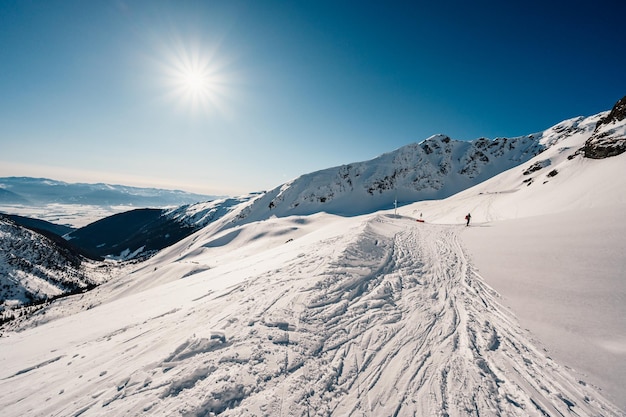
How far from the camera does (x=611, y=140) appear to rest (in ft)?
112

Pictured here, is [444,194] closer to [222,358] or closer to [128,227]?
Answer: [222,358]

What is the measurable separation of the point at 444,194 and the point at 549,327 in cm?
8828

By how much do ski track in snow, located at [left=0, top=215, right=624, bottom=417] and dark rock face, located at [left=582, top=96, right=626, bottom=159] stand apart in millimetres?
46147

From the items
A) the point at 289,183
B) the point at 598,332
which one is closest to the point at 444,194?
the point at 289,183

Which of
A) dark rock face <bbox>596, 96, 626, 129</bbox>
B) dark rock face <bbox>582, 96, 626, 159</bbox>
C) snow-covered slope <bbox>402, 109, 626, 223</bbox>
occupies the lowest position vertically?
snow-covered slope <bbox>402, 109, 626, 223</bbox>

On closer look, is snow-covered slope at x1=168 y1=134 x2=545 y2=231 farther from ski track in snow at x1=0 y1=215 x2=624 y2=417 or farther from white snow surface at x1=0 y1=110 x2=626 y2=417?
ski track in snow at x1=0 y1=215 x2=624 y2=417

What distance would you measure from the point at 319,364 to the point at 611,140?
5457cm

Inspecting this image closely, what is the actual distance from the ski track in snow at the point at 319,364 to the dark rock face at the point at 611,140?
4615 centimetres

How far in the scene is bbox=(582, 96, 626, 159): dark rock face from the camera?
108ft

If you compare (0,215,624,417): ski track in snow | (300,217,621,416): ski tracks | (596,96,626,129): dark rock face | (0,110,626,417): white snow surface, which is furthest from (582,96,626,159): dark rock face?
(0,215,624,417): ski track in snow

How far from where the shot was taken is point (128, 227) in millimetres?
188250

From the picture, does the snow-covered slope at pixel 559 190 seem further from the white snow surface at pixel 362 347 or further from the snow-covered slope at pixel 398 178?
the snow-covered slope at pixel 398 178

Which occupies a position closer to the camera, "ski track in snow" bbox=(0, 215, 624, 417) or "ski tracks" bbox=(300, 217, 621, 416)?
"ski track in snow" bbox=(0, 215, 624, 417)

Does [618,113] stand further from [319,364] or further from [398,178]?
[319,364]
